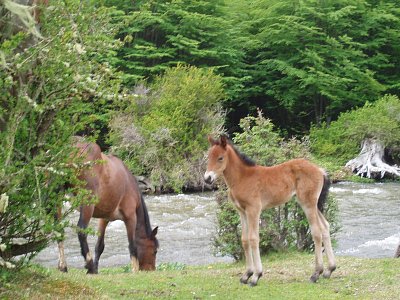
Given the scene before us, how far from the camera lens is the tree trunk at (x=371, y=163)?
103 ft

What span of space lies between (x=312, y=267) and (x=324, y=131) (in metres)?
29.1

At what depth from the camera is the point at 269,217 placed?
1324cm

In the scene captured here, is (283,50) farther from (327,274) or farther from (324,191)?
(327,274)

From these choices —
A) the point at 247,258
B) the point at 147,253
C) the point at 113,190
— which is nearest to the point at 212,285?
the point at 247,258

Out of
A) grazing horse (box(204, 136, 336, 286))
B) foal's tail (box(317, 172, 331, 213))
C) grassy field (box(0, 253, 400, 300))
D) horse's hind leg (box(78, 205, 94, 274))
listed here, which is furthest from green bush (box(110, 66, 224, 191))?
grazing horse (box(204, 136, 336, 286))

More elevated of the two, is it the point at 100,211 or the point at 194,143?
the point at 100,211

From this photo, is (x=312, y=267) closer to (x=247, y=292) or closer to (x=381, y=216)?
(x=247, y=292)

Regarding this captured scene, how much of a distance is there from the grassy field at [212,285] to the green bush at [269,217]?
6.14 ft

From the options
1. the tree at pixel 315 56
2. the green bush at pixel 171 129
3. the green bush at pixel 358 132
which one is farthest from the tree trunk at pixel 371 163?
the tree at pixel 315 56

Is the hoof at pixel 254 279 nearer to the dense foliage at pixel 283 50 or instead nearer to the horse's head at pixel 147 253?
the horse's head at pixel 147 253

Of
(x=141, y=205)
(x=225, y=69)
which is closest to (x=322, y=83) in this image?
(x=225, y=69)

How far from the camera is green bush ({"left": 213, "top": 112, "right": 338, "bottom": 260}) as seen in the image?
13.1 meters

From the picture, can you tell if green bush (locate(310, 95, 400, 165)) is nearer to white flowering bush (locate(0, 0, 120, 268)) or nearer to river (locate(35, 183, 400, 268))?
river (locate(35, 183, 400, 268))

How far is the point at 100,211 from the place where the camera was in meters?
11.6
